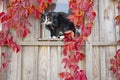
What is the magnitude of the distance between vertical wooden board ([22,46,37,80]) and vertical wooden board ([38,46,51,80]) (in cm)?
7

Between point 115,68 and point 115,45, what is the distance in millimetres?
309

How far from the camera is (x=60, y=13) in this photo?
3201mm

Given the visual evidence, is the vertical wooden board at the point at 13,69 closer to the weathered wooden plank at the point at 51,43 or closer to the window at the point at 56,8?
the weathered wooden plank at the point at 51,43

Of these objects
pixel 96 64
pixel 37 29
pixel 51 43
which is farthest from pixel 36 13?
pixel 96 64

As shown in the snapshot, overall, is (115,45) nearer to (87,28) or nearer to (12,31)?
(87,28)

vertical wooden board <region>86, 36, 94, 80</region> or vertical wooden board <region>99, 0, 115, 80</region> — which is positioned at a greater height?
vertical wooden board <region>99, 0, 115, 80</region>

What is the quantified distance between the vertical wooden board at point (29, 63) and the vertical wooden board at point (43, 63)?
0.07m

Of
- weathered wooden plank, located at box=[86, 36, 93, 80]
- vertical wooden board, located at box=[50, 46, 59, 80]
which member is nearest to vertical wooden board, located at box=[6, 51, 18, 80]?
vertical wooden board, located at box=[50, 46, 59, 80]

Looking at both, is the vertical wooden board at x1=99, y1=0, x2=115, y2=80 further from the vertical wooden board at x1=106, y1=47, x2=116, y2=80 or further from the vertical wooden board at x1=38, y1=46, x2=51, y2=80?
the vertical wooden board at x1=38, y1=46, x2=51, y2=80

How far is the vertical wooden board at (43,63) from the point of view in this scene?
3078 millimetres

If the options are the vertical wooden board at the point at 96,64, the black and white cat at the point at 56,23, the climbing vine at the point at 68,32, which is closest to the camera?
the climbing vine at the point at 68,32

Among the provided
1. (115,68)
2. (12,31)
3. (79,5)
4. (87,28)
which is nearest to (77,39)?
(87,28)

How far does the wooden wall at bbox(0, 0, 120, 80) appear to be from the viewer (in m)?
3.07

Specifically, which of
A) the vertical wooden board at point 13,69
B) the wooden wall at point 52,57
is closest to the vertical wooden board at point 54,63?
the wooden wall at point 52,57
